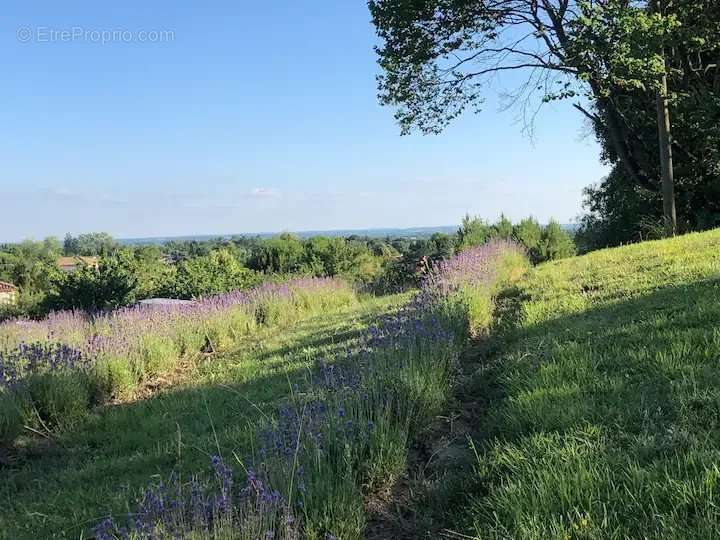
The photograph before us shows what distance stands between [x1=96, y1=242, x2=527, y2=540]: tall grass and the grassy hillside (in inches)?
16.5

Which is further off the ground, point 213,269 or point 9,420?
point 213,269

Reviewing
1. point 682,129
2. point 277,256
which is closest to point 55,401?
point 682,129

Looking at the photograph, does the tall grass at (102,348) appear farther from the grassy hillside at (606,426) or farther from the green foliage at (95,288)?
the grassy hillside at (606,426)

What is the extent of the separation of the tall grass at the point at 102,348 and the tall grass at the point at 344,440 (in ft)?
Result: 7.83

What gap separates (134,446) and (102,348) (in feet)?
6.67

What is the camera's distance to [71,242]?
80250 millimetres

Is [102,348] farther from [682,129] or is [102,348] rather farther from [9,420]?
[682,129]

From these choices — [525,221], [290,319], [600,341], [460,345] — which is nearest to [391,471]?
[600,341]

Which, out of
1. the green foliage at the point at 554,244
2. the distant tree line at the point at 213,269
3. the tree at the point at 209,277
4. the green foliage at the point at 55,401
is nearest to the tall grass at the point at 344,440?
the green foliage at the point at 55,401

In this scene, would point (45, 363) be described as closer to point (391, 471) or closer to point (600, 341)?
point (391, 471)

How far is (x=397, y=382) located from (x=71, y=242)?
290ft

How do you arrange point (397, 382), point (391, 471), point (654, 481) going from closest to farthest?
point (654, 481)
point (391, 471)
point (397, 382)

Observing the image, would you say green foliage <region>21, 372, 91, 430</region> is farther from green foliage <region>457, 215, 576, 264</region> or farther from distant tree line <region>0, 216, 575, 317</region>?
green foliage <region>457, 215, 576, 264</region>

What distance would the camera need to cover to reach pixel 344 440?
2.60 m
